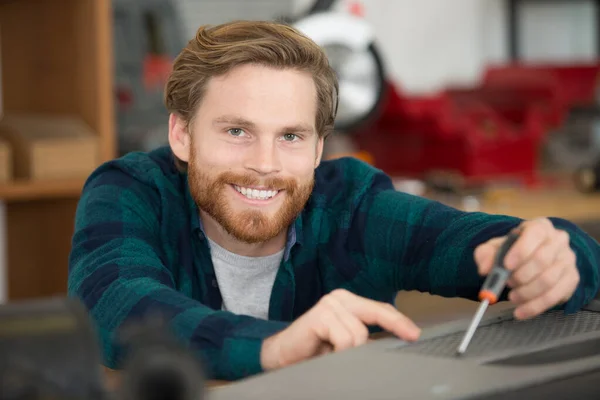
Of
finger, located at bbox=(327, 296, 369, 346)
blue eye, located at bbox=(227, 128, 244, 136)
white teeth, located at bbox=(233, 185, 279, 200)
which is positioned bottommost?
finger, located at bbox=(327, 296, 369, 346)

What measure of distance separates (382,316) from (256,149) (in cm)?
41

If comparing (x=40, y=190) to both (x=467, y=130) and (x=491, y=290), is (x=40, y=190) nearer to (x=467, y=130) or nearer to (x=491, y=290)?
(x=467, y=130)

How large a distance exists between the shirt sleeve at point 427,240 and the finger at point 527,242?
0.14m

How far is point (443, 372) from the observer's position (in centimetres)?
71

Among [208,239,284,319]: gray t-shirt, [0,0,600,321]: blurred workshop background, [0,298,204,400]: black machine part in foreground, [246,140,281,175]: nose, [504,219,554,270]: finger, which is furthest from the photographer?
[0,0,600,321]: blurred workshop background

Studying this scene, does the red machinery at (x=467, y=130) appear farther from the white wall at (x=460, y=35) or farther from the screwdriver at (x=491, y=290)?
the screwdriver at (x=491, y=290)

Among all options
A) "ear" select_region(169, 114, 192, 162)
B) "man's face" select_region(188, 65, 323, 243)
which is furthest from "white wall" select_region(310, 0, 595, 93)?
"man's face" select_region(188, 65, 323, 243)

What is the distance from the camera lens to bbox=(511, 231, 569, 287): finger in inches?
39.4

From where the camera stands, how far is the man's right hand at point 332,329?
0.85 m

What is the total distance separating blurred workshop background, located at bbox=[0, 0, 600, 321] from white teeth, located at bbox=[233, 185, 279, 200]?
752mm

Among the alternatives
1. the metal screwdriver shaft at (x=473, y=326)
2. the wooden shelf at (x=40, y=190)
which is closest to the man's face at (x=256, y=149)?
the metal screwdriver shaft at (x=473, y=326)

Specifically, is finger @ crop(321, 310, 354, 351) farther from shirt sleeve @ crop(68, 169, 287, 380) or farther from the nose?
the nose

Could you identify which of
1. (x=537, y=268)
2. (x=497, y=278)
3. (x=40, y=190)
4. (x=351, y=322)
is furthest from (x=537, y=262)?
(x=40, y=190)

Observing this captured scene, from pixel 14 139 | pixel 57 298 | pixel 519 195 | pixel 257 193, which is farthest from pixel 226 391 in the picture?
pixel 519 195
